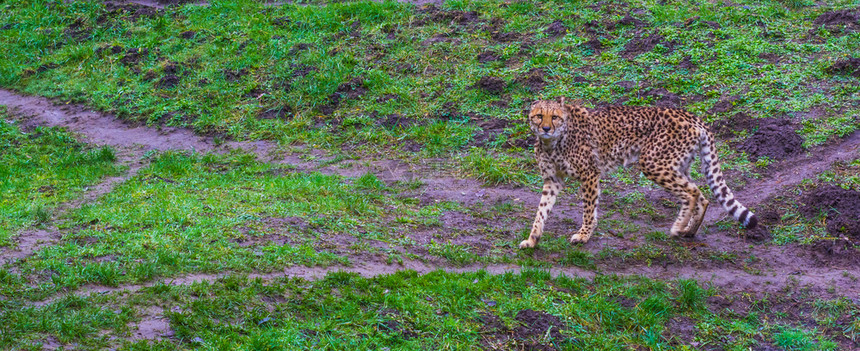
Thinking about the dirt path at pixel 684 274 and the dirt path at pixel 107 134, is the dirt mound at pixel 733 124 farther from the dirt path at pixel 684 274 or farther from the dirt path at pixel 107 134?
the dirt path at pixel 107 134

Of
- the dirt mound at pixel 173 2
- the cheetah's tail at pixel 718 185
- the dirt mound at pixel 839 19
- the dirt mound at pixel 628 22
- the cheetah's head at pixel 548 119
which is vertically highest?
the dirt mound at pixel 839 19

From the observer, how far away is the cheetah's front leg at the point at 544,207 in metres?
7.71

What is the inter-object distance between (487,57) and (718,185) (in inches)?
227

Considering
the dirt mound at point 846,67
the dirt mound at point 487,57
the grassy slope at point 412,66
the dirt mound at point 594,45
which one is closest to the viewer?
the dirt mound at point 846,67

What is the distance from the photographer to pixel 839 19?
12406 mm

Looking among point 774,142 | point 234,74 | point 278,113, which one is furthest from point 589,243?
point 234,74

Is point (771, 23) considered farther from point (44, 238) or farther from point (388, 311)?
point (44, 238)

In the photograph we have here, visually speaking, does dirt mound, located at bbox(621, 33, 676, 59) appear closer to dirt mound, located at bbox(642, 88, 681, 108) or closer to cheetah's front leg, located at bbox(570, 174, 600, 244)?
dirt mound, located at bbox(642, 88, 681, 108)

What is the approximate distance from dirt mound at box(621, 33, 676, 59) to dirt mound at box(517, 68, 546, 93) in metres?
1.47

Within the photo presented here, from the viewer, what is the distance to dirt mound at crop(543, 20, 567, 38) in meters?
13.3

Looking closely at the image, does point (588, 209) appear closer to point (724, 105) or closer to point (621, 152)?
point (621, 152)

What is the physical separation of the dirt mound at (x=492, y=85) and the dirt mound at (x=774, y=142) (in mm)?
3642

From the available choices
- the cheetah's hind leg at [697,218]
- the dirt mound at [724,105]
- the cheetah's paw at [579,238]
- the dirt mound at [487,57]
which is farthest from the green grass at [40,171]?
the dirt mound at [724,105]

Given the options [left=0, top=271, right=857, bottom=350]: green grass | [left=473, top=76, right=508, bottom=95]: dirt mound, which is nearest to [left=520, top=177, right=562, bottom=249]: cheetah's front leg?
[left=0, top=271, right=857, bottom=350]: green grass
